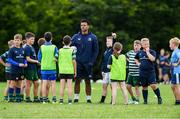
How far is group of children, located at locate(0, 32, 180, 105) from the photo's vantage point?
18.3 m

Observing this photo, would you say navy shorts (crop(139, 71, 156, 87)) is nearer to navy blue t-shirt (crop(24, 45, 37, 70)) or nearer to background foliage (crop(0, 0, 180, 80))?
navy blue t-shirt (crop(24, 45, 37, 70))

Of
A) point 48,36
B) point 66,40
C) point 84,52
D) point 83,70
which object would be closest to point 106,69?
point 83,70

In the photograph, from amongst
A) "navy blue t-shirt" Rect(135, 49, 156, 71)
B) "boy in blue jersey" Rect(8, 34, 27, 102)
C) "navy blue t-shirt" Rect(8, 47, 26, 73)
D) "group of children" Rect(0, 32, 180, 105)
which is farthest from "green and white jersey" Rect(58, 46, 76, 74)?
"navy blue t-shirt" Rect(135, 49, 156, 71)

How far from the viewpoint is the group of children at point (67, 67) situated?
18.3 m

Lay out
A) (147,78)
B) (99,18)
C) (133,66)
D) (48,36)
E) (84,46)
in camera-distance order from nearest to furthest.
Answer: (48,36) < (147,78) < (84,46) < (133,66) < (99,18)

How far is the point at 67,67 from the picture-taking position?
1833cm

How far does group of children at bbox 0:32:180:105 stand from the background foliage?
30085 mm

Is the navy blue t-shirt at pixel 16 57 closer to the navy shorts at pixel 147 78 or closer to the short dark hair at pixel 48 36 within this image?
the short dark hair at pixel 48 36

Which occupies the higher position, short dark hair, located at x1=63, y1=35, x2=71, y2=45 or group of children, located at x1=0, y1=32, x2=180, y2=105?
short dark hair, located at x1=63, y1=35, x2=71, y2=45

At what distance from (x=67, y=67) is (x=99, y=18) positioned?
33.1 m

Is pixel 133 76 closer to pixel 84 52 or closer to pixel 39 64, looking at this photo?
pixel 84 52

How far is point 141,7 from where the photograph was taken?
175 feet

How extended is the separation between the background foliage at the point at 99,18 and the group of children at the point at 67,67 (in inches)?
1184

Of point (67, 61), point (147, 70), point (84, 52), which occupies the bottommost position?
point (147, 70)
